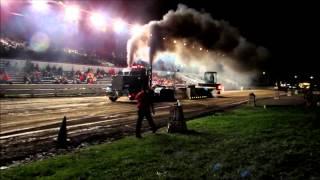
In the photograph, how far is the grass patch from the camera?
673cm

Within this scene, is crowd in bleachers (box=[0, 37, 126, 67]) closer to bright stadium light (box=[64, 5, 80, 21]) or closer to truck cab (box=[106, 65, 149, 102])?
bright stadium light (box=[64, 5, 80, 21])

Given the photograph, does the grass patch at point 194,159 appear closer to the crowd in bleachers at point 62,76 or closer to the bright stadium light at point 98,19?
the crowd in bleachers at point 62,76

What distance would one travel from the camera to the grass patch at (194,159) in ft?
22.1

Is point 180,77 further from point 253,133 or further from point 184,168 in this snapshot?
point 184,168

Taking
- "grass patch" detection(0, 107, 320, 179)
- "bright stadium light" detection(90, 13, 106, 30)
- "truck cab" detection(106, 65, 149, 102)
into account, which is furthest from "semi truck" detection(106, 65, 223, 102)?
"grass patch" detection(0, 107, 320, 179)

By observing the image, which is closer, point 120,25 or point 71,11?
point 71,11

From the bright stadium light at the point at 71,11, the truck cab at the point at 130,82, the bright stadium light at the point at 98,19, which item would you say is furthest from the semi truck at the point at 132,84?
the bright stadium light at the point at 98,19

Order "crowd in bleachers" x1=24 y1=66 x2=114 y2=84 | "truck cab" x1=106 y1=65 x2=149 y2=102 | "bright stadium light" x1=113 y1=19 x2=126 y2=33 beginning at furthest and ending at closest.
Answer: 1. "bright stadium light" x1=113 y1=19 x2=126 y2=33
2. "crowd in bleachers" x1=24 y1=66 x2=114 y2=84
3. "truck cab" x1=106 y1=65 x2=149 y2=102

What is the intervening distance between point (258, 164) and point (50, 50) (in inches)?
1774

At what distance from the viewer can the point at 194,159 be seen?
793cm

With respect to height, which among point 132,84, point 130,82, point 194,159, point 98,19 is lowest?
point 194,159

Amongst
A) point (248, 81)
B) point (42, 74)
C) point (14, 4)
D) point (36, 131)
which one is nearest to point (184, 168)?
point (36, 131)

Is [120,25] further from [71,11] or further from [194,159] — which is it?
[194,159]

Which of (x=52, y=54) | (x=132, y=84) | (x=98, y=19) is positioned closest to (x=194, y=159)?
(x=132, y=84)
